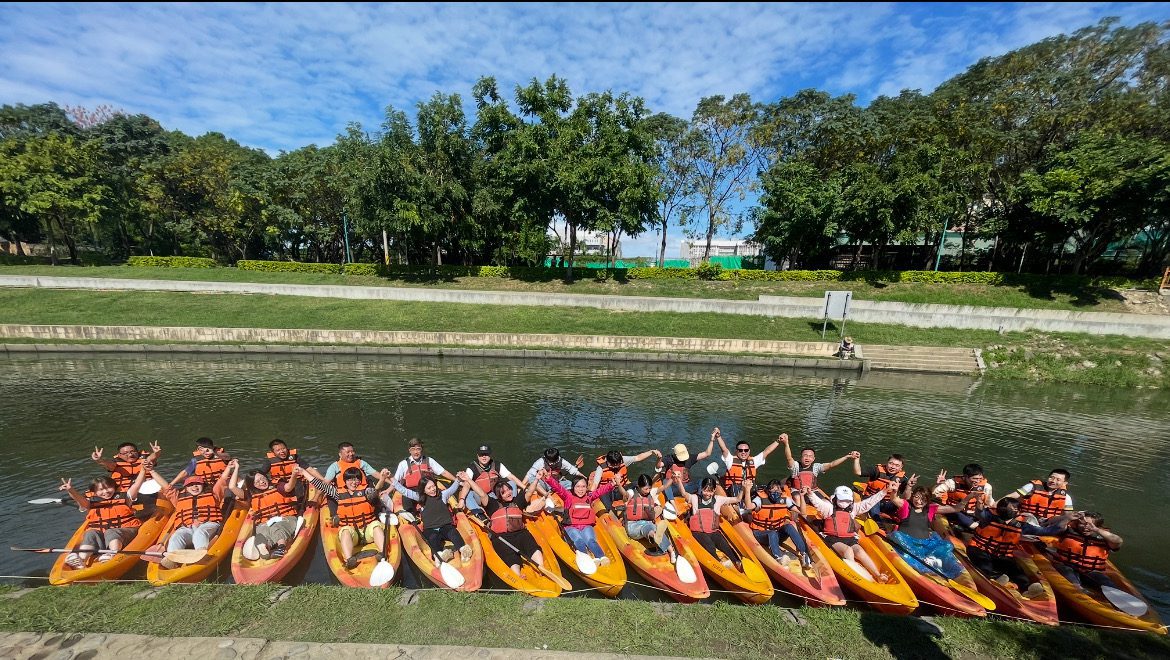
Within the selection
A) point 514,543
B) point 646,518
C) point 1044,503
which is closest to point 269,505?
point 514,543

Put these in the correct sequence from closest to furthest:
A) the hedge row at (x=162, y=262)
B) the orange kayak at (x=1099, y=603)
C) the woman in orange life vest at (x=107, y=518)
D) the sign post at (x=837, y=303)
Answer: the orange kayak at (x=1099, y=603), the woman in orange life vest at (x=107, y=518), the sign post at (x=837, y=303), the hedge row at (x=162, y=262)

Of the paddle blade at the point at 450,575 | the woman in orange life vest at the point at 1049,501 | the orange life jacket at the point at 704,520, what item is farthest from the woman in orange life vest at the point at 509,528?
the woman in orange life vest at the point at 1049,501

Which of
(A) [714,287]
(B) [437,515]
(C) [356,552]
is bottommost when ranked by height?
(B) [437,515]

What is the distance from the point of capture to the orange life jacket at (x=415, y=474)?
981cm

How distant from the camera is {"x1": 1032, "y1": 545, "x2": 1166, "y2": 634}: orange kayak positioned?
6.55m

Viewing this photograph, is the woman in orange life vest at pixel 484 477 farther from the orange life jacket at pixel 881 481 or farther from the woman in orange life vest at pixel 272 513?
the orange life jacket at pixel 881 481

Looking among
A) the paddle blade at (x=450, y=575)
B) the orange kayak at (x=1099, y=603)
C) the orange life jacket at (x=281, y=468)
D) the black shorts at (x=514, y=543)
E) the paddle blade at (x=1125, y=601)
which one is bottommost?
the black shorts at (x=514, y=543)

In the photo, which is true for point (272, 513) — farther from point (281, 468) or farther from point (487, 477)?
point (487, 477)

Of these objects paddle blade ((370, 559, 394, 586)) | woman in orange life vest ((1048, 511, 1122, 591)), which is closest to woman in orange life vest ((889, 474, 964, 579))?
woman in orange life vest ((1048, 511, 1122, 591))

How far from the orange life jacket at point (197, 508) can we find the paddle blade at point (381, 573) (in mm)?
3518

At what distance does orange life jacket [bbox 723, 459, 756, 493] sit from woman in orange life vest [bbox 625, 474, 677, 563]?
2.27 metres

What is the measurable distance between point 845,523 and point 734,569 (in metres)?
2.32

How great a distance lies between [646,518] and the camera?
350 inches

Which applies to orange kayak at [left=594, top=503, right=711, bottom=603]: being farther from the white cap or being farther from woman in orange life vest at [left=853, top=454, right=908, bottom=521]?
woman in orange life vest at [left=853, top=454, right=908, bottom=521]
